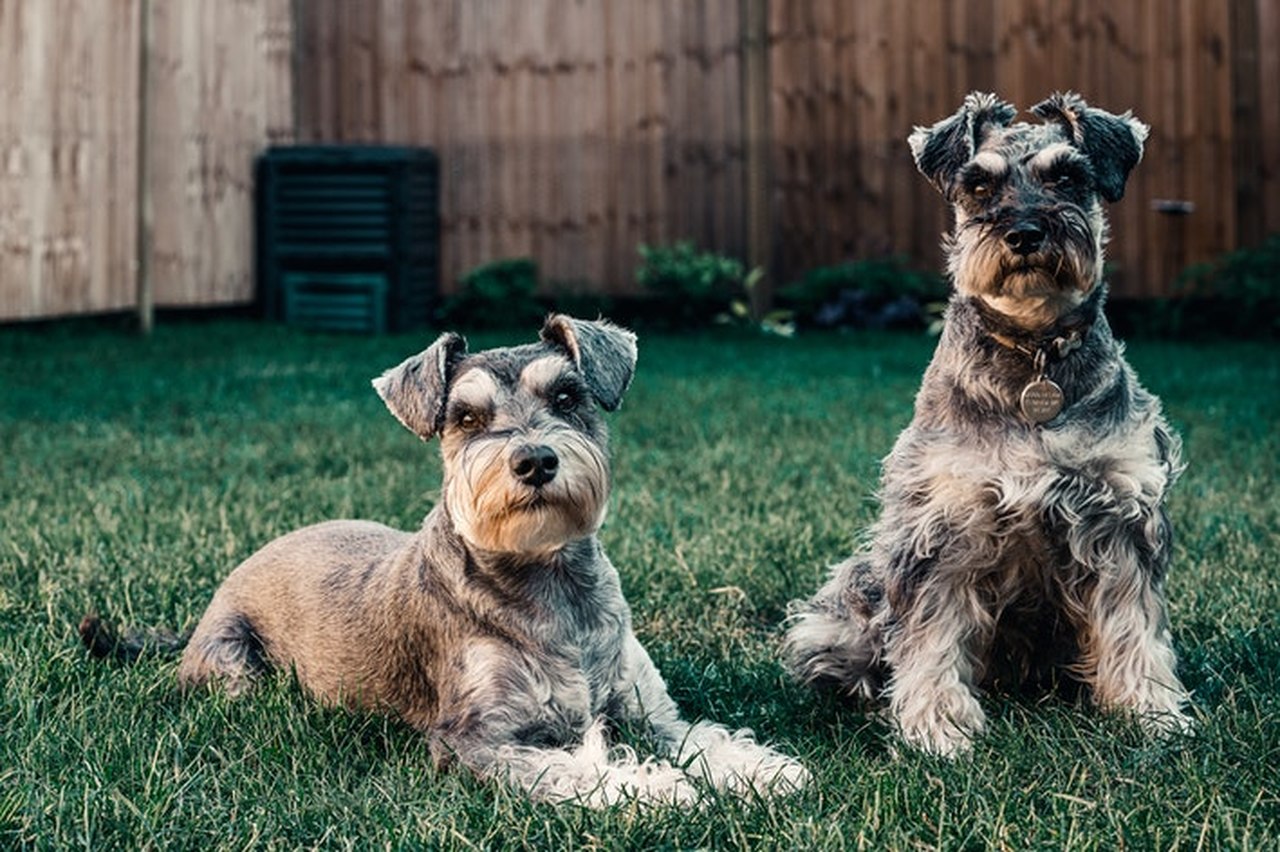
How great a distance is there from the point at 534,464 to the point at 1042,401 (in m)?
1.17

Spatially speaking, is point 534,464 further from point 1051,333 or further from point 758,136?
point 758,136

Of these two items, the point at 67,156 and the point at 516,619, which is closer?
the point at 516,619

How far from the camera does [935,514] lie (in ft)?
12.8

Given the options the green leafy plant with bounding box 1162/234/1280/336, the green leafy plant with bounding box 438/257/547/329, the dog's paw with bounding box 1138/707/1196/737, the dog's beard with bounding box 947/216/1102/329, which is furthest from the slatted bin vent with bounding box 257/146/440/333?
the dog's paw with bounding box 1138/707/1196/737

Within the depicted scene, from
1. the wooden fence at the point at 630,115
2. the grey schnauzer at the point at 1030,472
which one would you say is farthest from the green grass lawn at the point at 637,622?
the wooden fence at the point at 630,115

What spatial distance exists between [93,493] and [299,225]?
25.5 ft

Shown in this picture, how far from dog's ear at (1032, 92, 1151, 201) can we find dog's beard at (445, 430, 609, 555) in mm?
1398

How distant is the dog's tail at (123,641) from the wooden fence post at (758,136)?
9.80 m

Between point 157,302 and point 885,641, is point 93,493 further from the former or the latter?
point 157,302

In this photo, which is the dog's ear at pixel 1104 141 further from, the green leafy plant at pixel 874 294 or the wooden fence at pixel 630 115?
the green leafy plant at pixel 874 294

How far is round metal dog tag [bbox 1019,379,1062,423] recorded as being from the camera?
150 inches

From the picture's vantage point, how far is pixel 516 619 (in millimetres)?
3768

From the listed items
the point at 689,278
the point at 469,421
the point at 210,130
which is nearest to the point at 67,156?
the point at 210,130

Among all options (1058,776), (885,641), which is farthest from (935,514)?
(1058,776)
